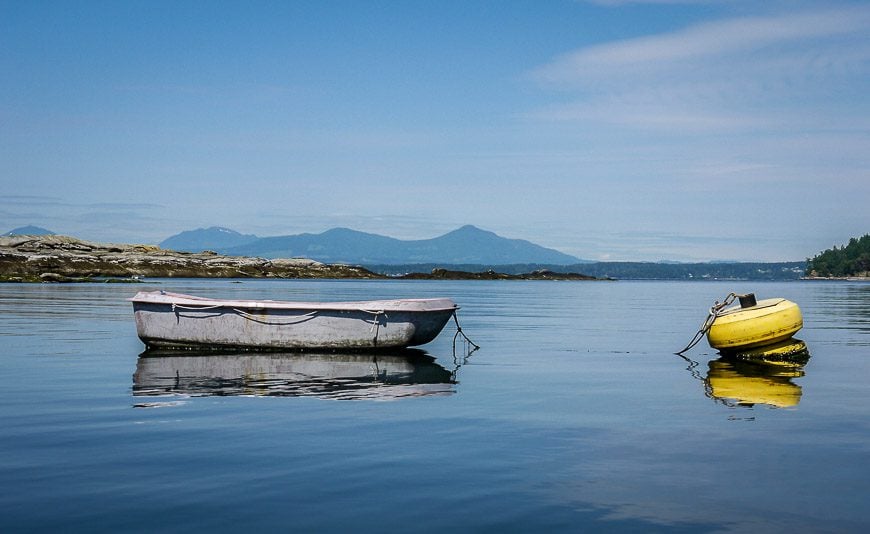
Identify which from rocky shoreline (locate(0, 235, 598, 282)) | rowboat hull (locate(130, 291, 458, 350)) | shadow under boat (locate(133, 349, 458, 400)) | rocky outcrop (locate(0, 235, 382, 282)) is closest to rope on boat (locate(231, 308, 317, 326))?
rowboat hull (locate(130, 291, 458, 350))

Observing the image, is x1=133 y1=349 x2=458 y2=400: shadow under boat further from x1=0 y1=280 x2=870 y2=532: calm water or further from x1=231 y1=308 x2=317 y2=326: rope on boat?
x1=231 y1=308 x2=317 y2=326: rope on boat

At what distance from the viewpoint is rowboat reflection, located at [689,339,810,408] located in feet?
57.4

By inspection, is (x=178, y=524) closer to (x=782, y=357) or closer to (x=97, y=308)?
(x=782, y=357)

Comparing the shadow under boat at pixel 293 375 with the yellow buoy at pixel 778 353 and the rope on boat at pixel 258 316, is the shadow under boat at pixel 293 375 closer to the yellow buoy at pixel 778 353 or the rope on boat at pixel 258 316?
the rope on boat at pixel 258 316

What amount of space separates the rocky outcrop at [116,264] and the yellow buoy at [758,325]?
84785mm

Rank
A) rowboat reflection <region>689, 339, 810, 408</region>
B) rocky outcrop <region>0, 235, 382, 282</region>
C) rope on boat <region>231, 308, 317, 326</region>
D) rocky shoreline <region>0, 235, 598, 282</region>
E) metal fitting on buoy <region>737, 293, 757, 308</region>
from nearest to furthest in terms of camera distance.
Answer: rowboat reflection <region>689, 339, 810, 408</region>, metal fitting on buoy <region>737, 293, 757, 308</region>, rope on boat <region>231, 308, 317, 326</region>, rocky shoreline <region>0, 235, 598, 282</region>, rocky outcrop <region>0, 235, 382, 282</region>

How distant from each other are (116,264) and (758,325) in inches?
4649

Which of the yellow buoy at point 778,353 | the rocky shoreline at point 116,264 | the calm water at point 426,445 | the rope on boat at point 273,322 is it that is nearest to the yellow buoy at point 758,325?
the yellow buoy at point 778,353

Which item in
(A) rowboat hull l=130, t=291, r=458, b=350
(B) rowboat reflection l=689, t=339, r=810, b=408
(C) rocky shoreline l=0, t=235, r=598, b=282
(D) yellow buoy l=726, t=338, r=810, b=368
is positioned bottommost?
(B) rowboat reflection l=689, t=339, r=810, b=408

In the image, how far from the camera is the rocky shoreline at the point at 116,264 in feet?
348

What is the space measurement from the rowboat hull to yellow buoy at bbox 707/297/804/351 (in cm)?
834

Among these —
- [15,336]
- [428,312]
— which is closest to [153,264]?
[15,336]

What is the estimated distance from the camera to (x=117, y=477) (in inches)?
395

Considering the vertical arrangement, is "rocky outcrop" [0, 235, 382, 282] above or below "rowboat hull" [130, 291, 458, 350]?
above
